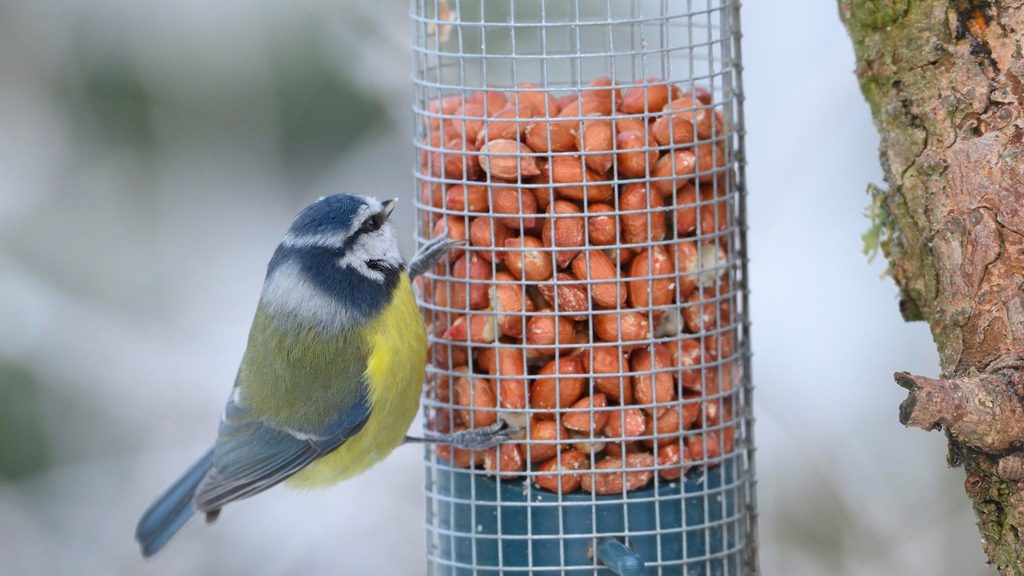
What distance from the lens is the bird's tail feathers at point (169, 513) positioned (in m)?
2.92

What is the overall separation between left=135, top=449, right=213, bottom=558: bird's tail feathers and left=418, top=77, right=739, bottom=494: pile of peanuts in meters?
0.76

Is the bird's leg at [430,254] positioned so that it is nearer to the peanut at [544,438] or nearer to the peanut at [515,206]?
the peanut at [515,206]

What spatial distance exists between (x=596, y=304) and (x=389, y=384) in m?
0.47

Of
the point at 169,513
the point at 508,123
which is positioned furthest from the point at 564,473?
the point at 169,513

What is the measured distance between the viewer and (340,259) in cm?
262

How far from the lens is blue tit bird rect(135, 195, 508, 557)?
259cm

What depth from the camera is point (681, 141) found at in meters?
2.47

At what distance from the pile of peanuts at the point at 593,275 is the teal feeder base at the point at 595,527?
0.04 meters

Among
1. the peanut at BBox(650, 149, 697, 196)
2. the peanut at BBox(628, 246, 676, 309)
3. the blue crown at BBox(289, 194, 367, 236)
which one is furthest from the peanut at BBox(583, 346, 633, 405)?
the blue crown at BBox(289, 194, 367, 236)

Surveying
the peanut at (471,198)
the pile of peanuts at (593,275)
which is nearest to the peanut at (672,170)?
the pile of peanuts at (593,275)

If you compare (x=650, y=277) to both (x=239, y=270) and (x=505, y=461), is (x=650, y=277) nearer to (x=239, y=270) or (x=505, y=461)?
(x=505, y=461)

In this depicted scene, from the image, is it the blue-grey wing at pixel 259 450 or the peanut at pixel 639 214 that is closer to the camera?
the peanut at pixel 639 214

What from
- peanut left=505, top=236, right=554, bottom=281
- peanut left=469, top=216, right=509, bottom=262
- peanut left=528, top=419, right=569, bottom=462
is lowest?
peanut left=528, top=419, right=569, bottom=462

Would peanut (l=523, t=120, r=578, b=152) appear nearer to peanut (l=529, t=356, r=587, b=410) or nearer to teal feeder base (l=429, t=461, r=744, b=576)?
peanut (l=529, t=356, r=587, b=410)
